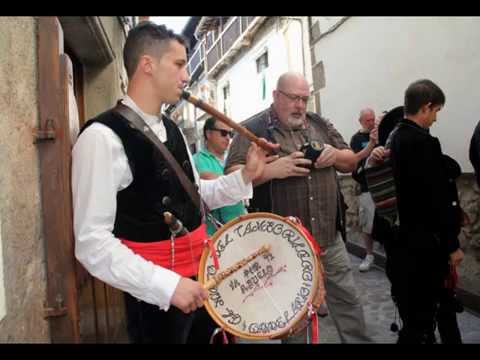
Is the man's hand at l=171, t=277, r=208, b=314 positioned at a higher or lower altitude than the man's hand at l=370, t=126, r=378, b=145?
lower

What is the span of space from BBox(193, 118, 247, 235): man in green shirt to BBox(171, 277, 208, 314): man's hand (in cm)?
179

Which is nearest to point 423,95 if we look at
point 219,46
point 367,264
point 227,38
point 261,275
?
point 261,275

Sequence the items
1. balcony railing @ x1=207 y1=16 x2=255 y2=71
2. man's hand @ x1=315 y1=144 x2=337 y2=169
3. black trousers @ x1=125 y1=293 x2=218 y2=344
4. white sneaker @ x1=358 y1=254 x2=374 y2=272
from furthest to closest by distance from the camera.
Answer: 1. balcony railing @ x1=207 y1=16 x2=255 y2=71
2. white sneaker @ x1=358 y1=254 x2=374 y2=272
3. man's hand @ x1=315 y1=144 x2=337 y2=169
4. black trousers @ x1=125 y1=293 x2=218 y2=344

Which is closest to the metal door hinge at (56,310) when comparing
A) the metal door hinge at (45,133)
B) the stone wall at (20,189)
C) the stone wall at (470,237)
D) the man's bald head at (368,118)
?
the stone wall at (20,189)

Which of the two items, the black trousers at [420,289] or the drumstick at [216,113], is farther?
the black trousers at [420,289]

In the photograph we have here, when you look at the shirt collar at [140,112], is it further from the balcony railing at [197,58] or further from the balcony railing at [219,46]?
the balcony railing at [197,58]

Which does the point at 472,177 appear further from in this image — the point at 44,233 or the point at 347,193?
the point at 44,233

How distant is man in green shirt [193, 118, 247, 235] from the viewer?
332 cm

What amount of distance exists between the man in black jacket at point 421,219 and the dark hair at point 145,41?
1.56 metres

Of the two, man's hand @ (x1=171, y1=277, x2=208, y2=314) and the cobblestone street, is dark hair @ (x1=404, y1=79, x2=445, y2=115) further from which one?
man's hand @ (x1=171, y1=277, x2=208, y2=314)

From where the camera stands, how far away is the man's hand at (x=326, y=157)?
2.81 meters

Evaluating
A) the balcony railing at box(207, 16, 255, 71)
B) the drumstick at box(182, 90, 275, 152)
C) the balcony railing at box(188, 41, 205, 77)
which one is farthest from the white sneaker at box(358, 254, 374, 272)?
Result: the balcony railing at box(188, 41, 205, 77)

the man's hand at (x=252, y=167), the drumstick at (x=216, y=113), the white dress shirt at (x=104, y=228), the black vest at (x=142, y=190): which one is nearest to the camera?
the white dress shirt at (x=104, y=228)
